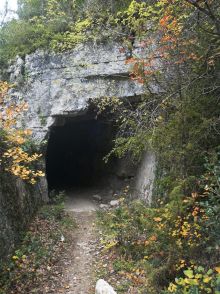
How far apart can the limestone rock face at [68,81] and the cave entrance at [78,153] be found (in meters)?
→ 2.17

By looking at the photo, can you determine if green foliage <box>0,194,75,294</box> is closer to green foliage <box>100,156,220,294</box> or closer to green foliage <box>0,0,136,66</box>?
green foliage <box>100,156,220,294</box>

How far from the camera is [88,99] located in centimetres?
1062

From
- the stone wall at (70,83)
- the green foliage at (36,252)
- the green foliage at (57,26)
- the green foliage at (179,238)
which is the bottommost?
the green foliage at (36,252)

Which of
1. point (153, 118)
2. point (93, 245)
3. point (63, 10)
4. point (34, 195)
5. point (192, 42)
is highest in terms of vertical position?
point (63, 10)

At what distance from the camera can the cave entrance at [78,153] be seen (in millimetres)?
13996

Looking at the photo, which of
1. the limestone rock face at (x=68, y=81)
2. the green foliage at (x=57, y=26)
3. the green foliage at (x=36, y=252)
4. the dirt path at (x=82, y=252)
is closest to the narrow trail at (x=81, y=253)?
the dirt path at (x=82, y=252)

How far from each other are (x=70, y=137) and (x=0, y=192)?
9122 mm

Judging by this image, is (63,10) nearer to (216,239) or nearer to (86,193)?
(86,193)

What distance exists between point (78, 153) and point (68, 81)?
5.97 meters

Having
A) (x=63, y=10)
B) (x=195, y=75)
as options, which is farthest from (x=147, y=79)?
(x=63, y=10)

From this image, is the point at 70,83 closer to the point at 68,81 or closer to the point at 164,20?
the point at 68,81

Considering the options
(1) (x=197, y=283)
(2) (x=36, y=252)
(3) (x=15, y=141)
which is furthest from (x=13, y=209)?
(1) (x=197, y=283)

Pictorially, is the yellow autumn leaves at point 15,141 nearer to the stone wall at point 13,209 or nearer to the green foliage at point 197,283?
the stone wall at point 13,209

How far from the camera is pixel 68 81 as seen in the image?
35.3 feet
